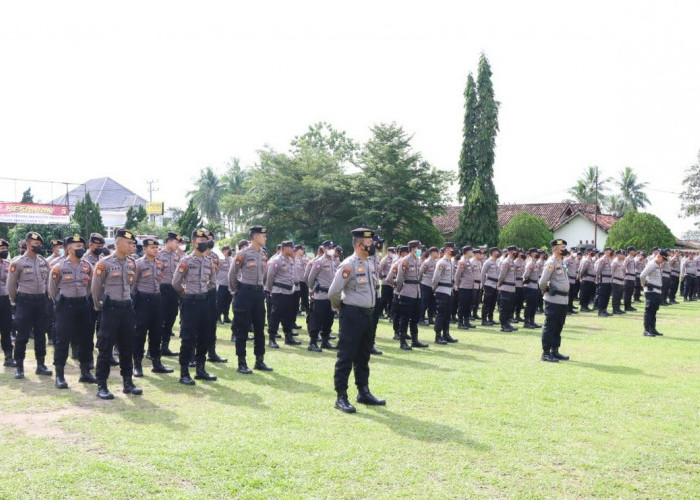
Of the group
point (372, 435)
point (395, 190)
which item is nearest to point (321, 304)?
point (372, 435)

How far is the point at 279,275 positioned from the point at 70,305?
13.1 feet

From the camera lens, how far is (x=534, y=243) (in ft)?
106

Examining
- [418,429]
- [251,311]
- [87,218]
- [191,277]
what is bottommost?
[418,429]

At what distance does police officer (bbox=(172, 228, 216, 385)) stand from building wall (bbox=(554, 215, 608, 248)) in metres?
42.8

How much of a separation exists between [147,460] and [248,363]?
458 centimetres

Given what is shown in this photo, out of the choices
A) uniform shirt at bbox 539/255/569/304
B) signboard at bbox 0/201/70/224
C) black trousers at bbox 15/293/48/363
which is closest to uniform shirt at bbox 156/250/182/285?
black trousers at bbox 15/293/48/363

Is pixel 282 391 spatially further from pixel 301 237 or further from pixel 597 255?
pixel 301 237

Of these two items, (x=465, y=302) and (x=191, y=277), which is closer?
(x=191, y=277)

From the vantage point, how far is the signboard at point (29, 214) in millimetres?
38500

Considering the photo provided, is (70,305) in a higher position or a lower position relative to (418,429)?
higher

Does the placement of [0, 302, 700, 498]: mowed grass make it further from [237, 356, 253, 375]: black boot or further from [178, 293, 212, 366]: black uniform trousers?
[178, 293, 212, 366]: black uniform trousers

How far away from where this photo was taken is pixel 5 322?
30.0 ft

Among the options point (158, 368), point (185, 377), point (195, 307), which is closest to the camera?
point (185, 377)

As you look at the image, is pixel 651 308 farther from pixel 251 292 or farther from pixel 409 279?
pixel 251 292
